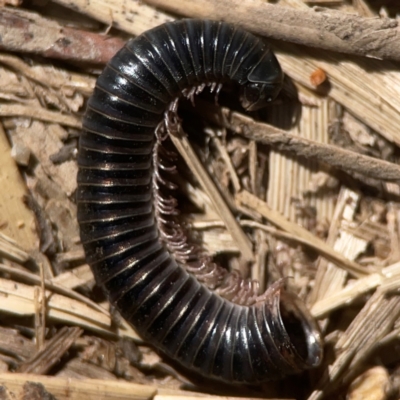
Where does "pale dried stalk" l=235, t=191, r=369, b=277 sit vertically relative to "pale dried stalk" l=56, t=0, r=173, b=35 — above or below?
below

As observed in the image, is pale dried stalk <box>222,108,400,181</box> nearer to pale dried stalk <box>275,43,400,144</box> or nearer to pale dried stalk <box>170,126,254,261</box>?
pale dried stalk <box>275,43,400,144</box>

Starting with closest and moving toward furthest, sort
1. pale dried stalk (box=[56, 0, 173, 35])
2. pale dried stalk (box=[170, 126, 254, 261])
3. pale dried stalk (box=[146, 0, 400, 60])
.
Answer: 1. pale dried stalk (box=[146, 0, 400, 60])
2. pale dried stalk (box=[56, 0, 173, 35])
3. pale dried stalk (box=[170, 126, 254, 261])

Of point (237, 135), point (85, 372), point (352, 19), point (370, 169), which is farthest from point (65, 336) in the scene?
point (352, 19)

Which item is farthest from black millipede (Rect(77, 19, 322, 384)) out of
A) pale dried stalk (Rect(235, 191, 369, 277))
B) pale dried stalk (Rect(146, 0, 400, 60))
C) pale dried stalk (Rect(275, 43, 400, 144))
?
pale dried stalk (Rect(235, 191, 369, 277))

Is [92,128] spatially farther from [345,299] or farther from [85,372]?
[345,299]

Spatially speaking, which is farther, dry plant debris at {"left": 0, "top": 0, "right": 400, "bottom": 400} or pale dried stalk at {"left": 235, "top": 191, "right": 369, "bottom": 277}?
pale dried stalk at {"left": 235, "top": 191, "right": 369, "bottom": 277}

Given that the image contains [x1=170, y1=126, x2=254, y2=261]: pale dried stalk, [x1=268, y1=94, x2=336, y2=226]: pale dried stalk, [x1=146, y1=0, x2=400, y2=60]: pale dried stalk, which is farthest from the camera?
[x1=268, y1=94, x2=336, y2=226]: pale dried stalk

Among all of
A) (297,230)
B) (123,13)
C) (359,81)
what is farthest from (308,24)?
(297,230)

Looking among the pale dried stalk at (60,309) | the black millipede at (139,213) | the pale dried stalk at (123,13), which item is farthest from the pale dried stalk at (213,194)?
the pale dried stalk at (60,309)
